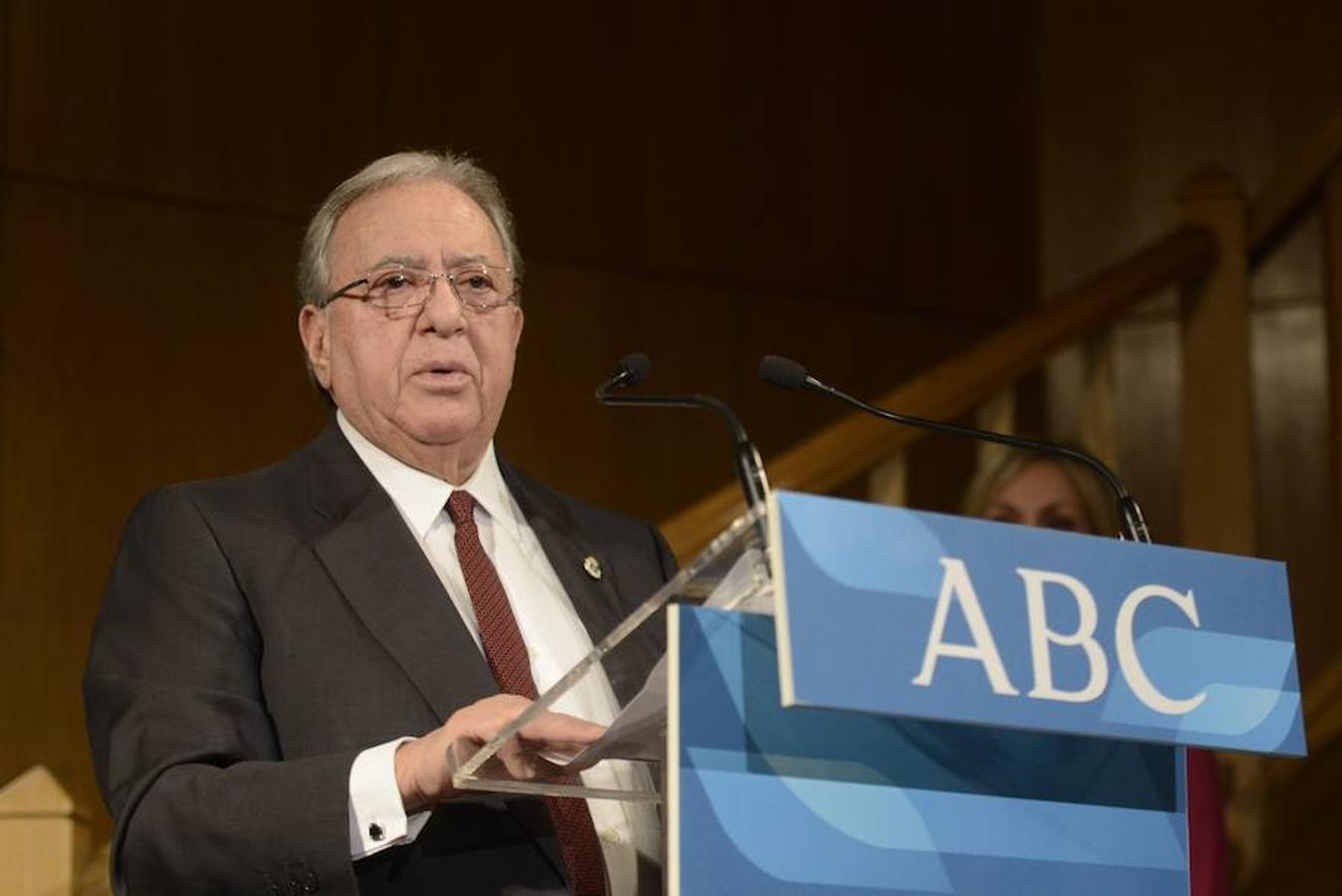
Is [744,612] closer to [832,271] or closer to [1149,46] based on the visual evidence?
[832,271]

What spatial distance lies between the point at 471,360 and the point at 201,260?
1.96m

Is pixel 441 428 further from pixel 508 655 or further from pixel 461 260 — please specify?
pixel 508 655

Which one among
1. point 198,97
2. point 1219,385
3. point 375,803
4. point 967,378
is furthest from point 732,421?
point 198,97

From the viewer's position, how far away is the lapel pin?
2.54 metres

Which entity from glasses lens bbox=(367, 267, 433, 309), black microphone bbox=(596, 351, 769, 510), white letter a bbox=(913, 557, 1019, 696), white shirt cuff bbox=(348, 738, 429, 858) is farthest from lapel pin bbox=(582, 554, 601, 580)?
white letter a bbox=(913, 557, 1019, 696)

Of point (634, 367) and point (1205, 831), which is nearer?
point (634, 367)

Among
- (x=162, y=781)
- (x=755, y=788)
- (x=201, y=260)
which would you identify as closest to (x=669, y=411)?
(x=201, y=260)

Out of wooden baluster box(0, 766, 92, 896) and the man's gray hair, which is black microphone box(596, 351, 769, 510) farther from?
wooden baluster box(0, 766, 92, 896)

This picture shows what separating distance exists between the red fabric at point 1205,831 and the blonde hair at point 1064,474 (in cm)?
43

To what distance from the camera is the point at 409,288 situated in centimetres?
250

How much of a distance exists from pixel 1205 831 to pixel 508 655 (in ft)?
4.18

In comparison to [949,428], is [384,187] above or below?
above

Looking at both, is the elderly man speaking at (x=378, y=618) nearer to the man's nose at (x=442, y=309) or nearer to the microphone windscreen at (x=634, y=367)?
the man's nose at (x=442, y=309)

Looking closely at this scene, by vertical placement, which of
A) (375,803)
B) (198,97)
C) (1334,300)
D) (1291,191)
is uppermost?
(198,97)
